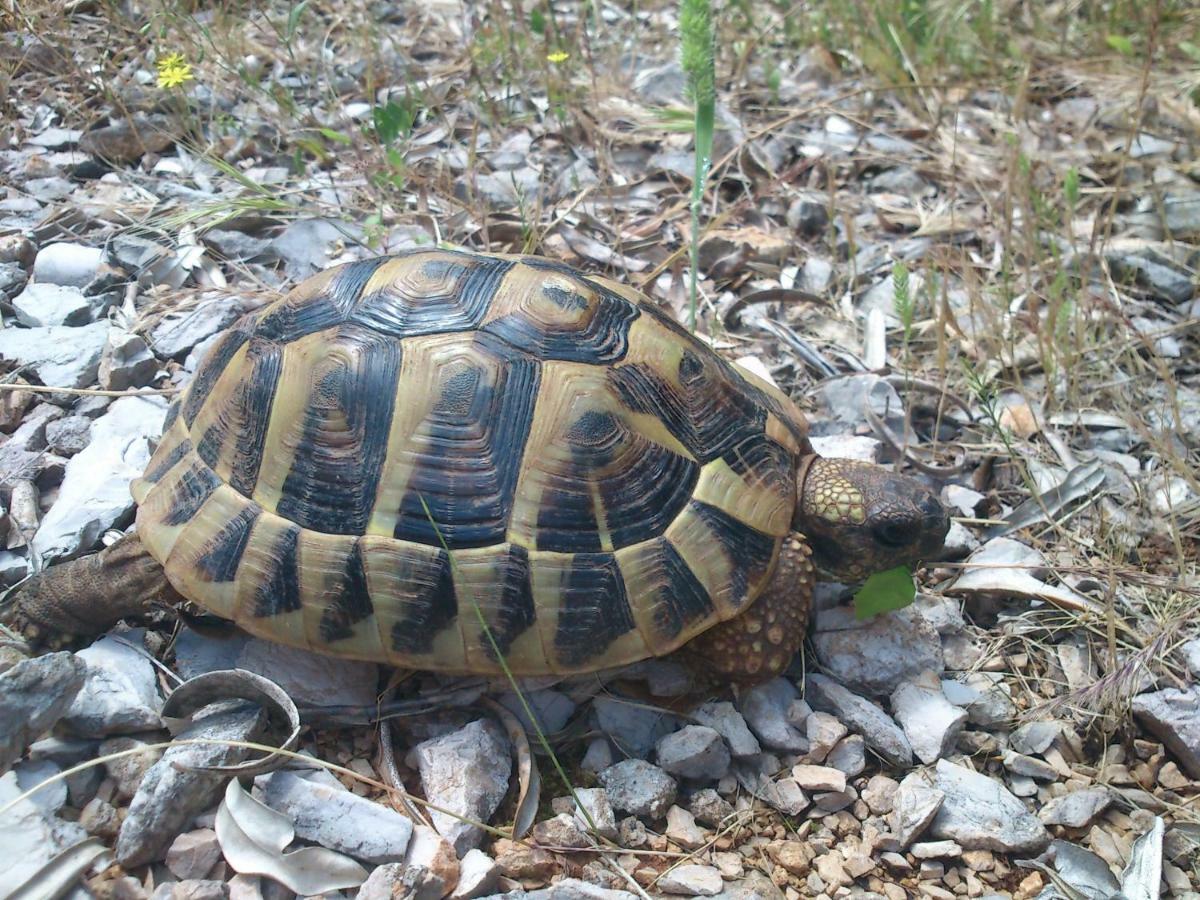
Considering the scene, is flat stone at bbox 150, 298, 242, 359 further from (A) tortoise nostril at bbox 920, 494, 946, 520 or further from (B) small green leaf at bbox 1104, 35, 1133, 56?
(B) small green leaf at bbox 1104, 35, 1133, 56

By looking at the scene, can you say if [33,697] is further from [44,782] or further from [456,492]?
[456,492]

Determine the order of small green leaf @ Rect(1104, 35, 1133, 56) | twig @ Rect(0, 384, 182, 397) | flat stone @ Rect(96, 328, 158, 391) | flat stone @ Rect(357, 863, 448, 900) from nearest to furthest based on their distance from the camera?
flat stone @ Rect(357, 863, 448, 900)
twig @ Rect(0, 384, 182, 397)
flat stone @ Rect(96, 328, 158, 391)
small green leaf @ Rect(1104, 35, 1133, 56)

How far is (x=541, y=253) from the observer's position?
3.73 meters

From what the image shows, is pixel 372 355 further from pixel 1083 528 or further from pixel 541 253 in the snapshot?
pixel 1083 528

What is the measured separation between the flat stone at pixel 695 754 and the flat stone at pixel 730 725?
0.12 ft

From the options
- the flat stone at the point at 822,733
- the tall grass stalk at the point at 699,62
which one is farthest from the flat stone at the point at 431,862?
→ the tall grass stalk at the point at 699,62

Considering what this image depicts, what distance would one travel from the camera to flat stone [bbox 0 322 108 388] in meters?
3.01

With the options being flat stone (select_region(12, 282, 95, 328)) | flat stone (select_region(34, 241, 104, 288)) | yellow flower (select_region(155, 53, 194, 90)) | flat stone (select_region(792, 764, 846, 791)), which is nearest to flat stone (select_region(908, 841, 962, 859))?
flat stone (select_region(792, 764, 846, 791))

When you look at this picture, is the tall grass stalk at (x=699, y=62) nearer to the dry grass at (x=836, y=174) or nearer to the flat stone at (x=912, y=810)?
the dry grass at (x=836, y=174)

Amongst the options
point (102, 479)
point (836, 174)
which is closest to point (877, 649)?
point (102, 479)

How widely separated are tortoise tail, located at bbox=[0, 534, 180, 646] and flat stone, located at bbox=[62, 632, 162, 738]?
8 cm

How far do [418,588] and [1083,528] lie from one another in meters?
2.02

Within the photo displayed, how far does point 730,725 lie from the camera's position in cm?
241

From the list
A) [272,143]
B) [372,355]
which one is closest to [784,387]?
[372,355]
